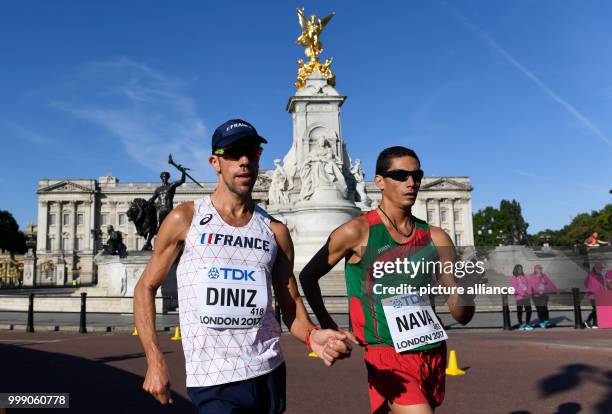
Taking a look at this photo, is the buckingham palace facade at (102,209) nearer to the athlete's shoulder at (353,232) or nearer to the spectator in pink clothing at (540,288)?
the spectator in pink clothing at (540,288)

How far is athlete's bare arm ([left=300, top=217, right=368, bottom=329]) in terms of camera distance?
3309mm

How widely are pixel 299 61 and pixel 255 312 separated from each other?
37.6 metres

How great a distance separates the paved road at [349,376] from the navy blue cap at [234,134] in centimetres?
382

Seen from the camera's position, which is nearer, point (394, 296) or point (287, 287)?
point (287, 287)

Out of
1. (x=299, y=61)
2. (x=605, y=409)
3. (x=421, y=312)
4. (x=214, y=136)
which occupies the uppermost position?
(x=299, y=61)

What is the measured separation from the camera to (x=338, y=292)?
22.5m

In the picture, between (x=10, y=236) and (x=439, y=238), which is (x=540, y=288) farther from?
(x=10, y=236)

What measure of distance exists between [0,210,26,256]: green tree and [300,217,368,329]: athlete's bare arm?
103 meters

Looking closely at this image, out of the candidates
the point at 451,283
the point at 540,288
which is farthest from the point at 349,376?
the point at 540,288

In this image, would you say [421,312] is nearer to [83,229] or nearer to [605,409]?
[605,409]

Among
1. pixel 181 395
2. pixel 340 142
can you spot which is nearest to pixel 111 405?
pixel 181 395

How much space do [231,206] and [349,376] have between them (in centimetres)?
552

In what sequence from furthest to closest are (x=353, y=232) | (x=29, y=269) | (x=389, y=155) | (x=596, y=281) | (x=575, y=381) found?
(x=29, y=269), (x=596, y=281), (x=575, y=381), (x=389, y=155), (x=353, y=232)

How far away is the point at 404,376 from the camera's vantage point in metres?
2.99
